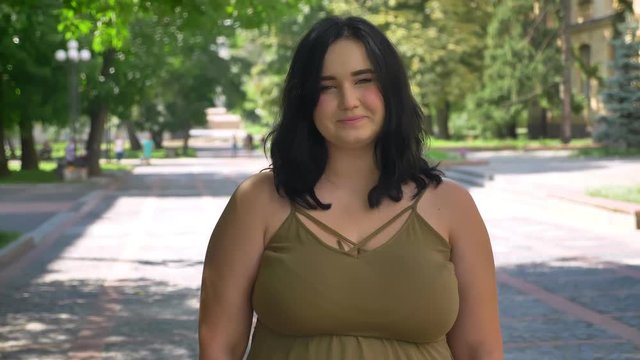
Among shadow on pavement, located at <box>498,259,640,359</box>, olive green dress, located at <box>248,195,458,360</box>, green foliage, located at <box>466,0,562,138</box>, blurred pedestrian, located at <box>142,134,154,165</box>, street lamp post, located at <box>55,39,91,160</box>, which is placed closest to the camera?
olive green dress, located at <box>248,195,458,360</box>

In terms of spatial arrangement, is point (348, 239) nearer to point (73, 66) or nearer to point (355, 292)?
point (355, 292)

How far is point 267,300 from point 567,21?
2169 inches

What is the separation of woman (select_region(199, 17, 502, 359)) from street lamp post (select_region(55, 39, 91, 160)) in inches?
1308

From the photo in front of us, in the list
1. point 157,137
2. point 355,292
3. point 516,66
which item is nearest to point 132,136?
point 157,137

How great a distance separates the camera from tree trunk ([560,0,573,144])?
182 ft

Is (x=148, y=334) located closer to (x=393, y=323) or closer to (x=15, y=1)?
(x=393, y=323)

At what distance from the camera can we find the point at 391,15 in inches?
2504

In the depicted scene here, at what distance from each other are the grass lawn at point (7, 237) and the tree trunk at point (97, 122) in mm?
21611

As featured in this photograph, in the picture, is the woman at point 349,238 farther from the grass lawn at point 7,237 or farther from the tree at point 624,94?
the tree at point 624,94

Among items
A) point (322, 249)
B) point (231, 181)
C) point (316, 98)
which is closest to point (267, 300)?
point (322, 249)

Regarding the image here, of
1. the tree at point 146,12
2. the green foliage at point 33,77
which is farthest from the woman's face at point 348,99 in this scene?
the green foliage at point 33,77

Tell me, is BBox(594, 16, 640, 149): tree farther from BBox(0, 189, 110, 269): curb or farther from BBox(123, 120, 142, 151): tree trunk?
BBox(123, 120, 142, 151): tree trunk

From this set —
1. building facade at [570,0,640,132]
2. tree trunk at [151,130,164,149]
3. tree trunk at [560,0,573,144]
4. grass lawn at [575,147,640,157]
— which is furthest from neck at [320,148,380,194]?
tree trunk at [151,130,164,149]

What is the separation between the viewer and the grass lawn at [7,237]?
52.5ft
